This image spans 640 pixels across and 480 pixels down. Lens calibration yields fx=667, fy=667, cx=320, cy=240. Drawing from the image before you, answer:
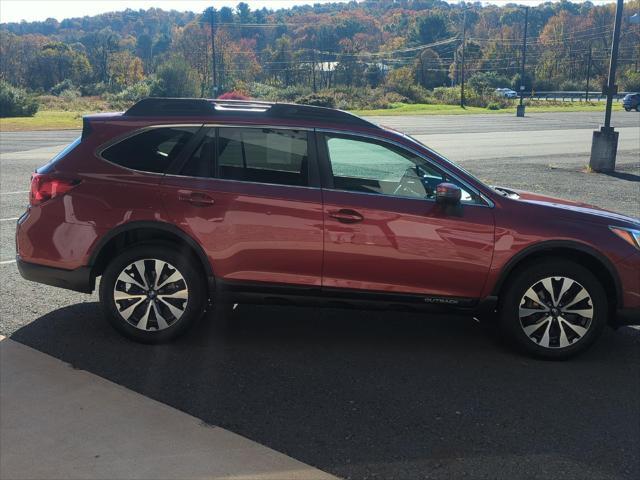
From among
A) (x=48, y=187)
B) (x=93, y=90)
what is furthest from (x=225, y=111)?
(x=93, y=90)

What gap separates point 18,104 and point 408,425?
46.1 m

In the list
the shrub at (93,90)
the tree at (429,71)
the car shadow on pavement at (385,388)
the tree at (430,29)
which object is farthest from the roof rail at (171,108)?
the tree at (430,29)

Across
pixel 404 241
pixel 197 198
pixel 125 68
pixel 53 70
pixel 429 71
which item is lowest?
pixel 404 241

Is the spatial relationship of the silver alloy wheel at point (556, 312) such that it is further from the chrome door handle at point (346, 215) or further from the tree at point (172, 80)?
the tree at point (172, 80)

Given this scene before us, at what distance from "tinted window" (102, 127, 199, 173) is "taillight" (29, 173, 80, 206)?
0.34 m

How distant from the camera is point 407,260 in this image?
473 cm

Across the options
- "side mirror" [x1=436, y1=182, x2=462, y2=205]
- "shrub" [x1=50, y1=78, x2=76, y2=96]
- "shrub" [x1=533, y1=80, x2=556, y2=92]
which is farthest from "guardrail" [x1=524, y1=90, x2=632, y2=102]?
"side mirror" [x1=436, y1=182, x2=462, y2=205]

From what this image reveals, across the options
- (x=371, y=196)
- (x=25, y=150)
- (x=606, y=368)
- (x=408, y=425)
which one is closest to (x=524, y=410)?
(x=408, y=425)

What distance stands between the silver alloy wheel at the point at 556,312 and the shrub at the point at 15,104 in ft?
147

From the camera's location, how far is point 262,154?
4.91 metres

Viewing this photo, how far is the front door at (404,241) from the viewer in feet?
15.4

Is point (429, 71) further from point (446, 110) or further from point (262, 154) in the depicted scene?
point (262, 154)

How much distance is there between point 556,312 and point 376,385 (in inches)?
58.2

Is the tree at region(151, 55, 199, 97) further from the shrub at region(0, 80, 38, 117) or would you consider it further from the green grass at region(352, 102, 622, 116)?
the green grass at region(352, 102, 622, 116)
